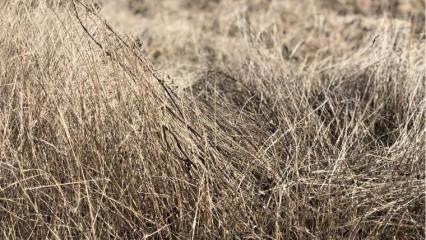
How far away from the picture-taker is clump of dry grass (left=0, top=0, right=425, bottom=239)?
6.38 feet

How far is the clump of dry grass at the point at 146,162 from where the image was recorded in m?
1.95

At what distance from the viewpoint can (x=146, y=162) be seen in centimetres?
200

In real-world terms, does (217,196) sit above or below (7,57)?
below

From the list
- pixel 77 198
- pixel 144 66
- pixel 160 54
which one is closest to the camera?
pixel 77 198

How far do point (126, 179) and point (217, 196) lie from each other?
289 mm

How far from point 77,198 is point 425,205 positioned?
108 cm

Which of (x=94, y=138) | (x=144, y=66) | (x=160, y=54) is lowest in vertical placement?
(x=160, y=54)

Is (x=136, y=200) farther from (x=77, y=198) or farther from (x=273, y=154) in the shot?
(x=273, y=154)

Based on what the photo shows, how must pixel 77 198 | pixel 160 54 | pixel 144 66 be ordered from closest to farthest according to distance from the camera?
pixel 77 198 → pixel 144 66 → pixel 160 54

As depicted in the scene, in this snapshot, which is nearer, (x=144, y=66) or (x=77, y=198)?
(x=77, y=198)

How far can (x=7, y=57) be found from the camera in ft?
7.16

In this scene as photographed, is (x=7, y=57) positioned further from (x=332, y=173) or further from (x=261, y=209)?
(x=332, y=173)

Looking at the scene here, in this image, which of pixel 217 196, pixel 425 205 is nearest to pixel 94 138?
pixel 217 196

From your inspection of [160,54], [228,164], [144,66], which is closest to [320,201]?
[228,164]
